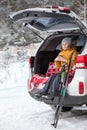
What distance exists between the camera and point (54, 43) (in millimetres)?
7953

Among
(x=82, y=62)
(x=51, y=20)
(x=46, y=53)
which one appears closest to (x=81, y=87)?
(x=82, y=62)

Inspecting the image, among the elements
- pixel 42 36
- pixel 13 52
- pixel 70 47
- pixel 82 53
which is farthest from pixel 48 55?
pixel 13 52

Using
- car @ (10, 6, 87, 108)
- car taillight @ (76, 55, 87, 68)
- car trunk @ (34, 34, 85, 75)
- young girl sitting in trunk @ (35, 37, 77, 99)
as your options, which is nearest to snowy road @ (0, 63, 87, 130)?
car @ (10, 6, 87, 108)

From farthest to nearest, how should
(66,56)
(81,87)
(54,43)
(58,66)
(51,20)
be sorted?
(54,43)
(58,66)
(66,56)
(51,20)
(81,87)

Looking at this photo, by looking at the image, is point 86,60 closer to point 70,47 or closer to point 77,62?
point 77,62

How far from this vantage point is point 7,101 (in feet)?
30.5

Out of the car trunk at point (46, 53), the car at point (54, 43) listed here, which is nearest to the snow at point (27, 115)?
the car at point (54, 43)

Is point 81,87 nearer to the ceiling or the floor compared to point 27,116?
nearer to the ceiling

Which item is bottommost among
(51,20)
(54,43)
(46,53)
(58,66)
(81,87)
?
(81,87)

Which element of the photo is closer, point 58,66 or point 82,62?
point 82,62

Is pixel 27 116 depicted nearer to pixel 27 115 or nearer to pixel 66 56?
pixel 27 115

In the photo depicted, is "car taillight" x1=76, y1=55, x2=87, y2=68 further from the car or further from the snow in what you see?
the snow

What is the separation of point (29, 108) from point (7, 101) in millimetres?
1051

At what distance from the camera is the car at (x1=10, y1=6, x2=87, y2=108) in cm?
630
